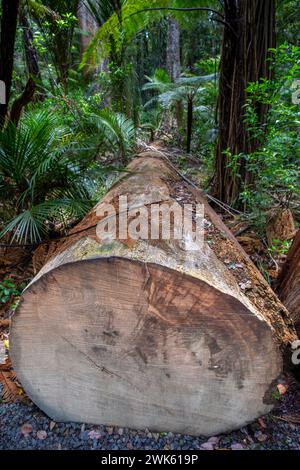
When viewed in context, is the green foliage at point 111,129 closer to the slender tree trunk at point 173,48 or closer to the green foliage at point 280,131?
the green foliage at point 280,131

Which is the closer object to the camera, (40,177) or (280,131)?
(280,131)

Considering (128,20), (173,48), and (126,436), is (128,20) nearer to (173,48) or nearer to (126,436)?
(173,48)

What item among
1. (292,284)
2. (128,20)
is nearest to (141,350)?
(292,284)

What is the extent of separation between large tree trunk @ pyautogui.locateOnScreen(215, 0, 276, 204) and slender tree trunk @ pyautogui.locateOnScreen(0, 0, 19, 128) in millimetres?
2167

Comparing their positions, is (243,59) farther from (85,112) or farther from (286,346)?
(286,346)

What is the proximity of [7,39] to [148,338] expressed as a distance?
351 centimetres

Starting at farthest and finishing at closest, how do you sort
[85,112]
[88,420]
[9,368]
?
[85,112]
[9,368]
[88,420]

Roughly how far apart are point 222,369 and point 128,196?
1.36 m

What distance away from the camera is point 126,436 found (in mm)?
1533

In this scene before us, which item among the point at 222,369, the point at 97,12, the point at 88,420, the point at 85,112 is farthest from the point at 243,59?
the point at 97,12

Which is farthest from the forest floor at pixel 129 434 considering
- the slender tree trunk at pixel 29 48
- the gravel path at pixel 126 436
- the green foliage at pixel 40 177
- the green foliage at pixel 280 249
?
the slender tree trunk at pixel 29 48

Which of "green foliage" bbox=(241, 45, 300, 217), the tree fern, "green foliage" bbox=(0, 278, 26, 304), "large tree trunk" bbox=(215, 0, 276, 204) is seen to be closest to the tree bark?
the tree fern

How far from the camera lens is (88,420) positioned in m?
1.60

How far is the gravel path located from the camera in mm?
1462
